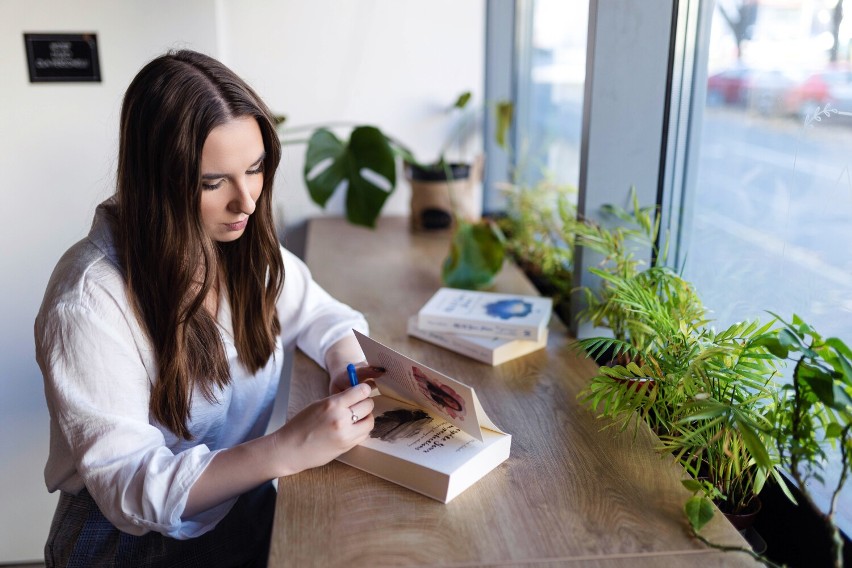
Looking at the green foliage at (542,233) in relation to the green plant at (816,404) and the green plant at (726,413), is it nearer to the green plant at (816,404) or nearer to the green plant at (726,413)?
the green plant at (726,413)

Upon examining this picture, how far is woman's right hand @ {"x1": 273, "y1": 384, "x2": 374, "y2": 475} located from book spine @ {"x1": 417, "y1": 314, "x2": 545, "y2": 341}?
0.48 metres

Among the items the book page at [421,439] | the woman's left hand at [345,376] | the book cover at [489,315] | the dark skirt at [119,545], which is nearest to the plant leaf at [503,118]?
the book cover at [489,315]

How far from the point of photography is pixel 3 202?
2.04 m

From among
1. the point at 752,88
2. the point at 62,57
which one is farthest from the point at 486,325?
the point at 62,57

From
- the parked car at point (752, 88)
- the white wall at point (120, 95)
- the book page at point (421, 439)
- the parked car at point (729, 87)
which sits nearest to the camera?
the book page at point (421, 439)

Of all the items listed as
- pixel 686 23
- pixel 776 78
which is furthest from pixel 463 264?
pixel 776 78

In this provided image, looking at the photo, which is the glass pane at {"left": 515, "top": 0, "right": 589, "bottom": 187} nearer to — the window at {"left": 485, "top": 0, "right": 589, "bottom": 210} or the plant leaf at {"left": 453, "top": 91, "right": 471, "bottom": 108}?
the window at {"left": 485, "top": 0, "right": 589, "bottom": 210}

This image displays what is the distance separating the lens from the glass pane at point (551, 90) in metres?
2.11

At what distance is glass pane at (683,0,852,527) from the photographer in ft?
3.41

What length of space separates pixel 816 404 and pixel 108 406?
94 cm

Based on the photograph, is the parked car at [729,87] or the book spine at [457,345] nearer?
the parked car at [729,87]

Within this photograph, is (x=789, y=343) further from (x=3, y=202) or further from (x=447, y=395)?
(x=3, y=202)

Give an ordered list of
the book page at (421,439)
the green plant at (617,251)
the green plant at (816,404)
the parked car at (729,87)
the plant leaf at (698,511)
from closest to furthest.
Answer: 1. the green plant at (816,404)
2. the plant leaf at (698,511)
3. the book page at (421,439)
4. the parked car at (729,87)
5. the green plant at (617,251)

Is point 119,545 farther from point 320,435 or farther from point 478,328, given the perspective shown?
point 478,328
